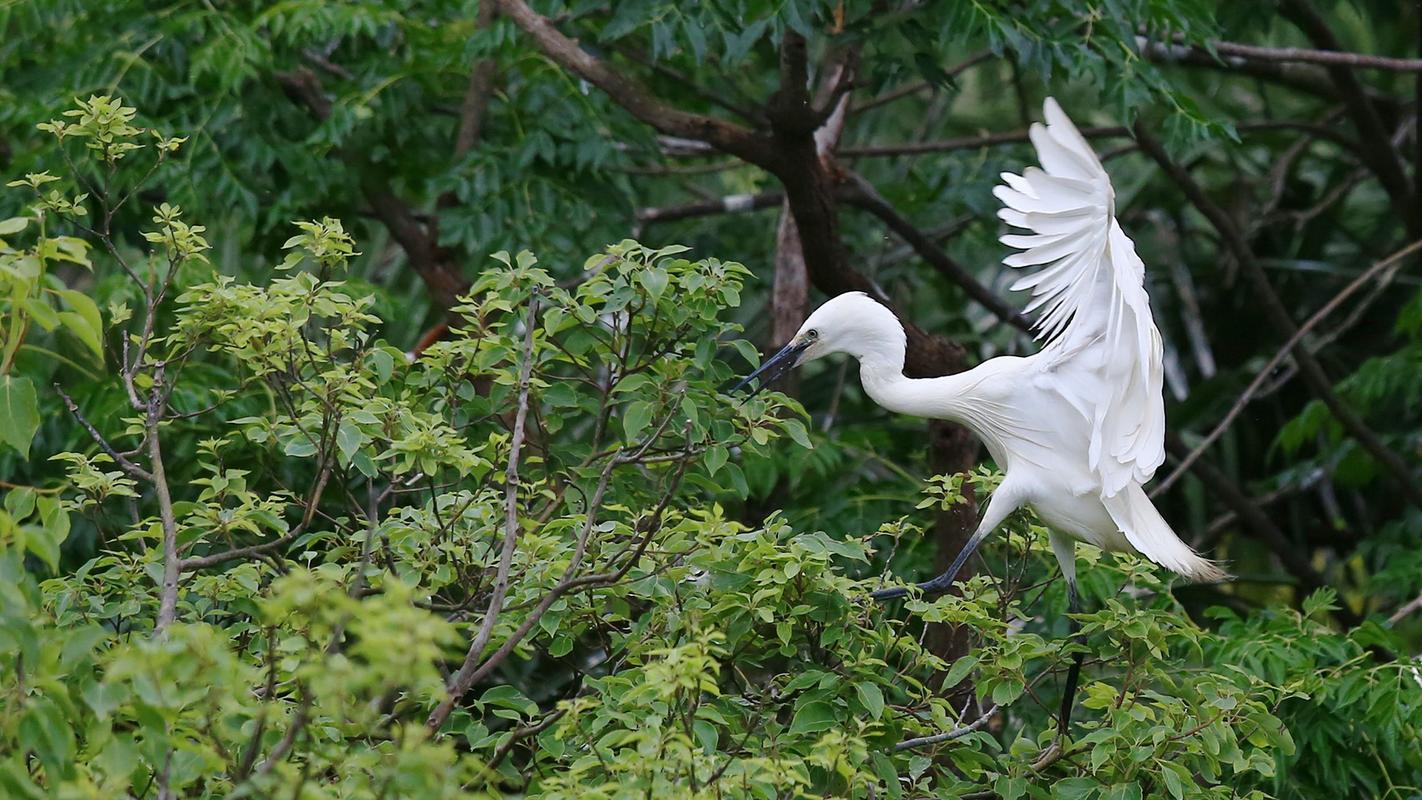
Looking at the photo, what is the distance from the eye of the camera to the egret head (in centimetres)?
322

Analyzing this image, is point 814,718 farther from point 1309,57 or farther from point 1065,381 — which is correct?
point 1309,57

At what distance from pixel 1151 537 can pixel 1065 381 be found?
35cm

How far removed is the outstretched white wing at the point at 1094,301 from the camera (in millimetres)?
2863

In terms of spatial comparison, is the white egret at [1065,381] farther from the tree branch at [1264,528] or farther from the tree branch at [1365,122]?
the tree branch at [1365,122]

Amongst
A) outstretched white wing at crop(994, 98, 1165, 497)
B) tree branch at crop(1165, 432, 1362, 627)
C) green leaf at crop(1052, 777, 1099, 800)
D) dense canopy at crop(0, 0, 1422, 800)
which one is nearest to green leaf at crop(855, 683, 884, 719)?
dense canopy at crop(0, 0, 1422, 800)

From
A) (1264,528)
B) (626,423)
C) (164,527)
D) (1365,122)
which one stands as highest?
(1365,122)

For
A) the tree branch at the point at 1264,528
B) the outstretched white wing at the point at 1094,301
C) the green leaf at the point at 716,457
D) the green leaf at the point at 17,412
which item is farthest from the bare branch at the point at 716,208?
the green leaf at the point at 17,412

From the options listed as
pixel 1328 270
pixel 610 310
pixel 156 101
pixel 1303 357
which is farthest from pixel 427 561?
pixel 1328 270

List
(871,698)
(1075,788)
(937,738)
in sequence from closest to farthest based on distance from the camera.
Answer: (871,698)
(937,738)
(1075,788)

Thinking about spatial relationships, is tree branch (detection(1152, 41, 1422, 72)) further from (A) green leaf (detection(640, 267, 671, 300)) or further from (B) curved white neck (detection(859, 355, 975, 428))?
(A) green leaf (detection(640, 267, 671, 300))

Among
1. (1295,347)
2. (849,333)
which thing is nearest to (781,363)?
(849,333)

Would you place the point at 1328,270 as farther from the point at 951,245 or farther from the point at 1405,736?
the point at 1405,736

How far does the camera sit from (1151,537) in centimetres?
314

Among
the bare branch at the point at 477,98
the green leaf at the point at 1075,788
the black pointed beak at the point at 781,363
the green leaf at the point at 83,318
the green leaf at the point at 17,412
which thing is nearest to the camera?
the green leaf at the point at 83,318
